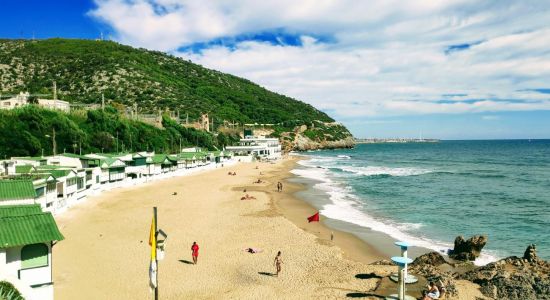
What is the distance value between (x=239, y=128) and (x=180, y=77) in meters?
35.8

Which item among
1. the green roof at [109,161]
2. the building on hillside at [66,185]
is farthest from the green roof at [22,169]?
the green roof at [109,161]

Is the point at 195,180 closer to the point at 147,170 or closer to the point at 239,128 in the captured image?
the point at 147,170

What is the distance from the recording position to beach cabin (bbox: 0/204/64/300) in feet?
45.0

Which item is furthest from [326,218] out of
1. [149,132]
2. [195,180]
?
[149,132]

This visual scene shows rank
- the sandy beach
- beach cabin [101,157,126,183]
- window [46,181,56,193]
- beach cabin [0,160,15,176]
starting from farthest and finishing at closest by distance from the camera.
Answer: beach cabin [101,157,126,183]
beach cabin [0,160,15,176]
window [46,181,56,193]
the sandy beach

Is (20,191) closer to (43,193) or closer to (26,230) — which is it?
(43,193)

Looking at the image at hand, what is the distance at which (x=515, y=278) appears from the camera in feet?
55.1

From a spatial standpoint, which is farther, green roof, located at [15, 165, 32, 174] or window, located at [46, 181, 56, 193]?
green roof, located at [15, 165, 32, 174]

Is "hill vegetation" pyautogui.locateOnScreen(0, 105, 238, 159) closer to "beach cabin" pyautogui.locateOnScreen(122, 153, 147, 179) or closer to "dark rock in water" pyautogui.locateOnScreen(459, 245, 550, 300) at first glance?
"beach cabin" pyautogui.locateOnScreen(122, 153, 147, 179)

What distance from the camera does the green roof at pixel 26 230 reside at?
13709 millimetres

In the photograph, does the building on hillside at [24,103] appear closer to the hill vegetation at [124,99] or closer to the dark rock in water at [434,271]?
the hill vegetation at [124,99]

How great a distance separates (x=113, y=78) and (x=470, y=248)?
379 ft

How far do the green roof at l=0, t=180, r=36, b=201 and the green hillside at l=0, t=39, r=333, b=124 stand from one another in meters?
71.9

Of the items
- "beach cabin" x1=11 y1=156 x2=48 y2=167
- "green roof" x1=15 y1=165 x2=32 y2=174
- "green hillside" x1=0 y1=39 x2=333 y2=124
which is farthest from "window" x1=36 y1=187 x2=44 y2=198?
"green hillside" x1=0 y1=39 x2=333 y2=124
